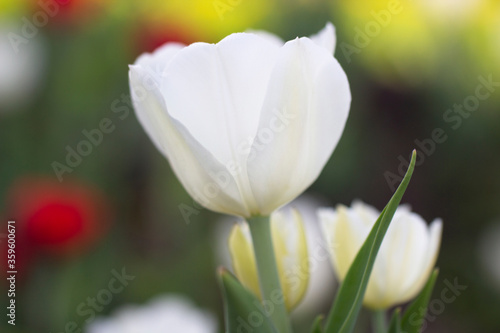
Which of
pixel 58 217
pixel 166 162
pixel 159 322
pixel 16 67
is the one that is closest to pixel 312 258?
pixel 159 322

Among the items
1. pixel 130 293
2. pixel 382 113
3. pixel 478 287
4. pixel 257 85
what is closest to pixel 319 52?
pixel 257 85

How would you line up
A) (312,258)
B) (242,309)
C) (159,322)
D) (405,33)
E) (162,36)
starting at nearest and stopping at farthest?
1. (242,309)
2. (312,258)
3. (159,322)
4. (162,36)
5. (405,33)

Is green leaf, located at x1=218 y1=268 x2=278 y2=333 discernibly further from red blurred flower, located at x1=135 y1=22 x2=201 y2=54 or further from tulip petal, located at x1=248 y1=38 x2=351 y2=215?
red blurred flower, located at x1=135 y1=22 x2=201 y2=54

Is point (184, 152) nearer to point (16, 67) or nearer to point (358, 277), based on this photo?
point (358, 277)

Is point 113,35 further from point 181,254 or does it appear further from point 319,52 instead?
point 319,52

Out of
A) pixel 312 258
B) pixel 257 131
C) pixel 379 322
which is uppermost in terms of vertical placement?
pixel 257 131

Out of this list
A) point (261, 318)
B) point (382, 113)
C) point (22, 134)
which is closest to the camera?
point (261, 318)
